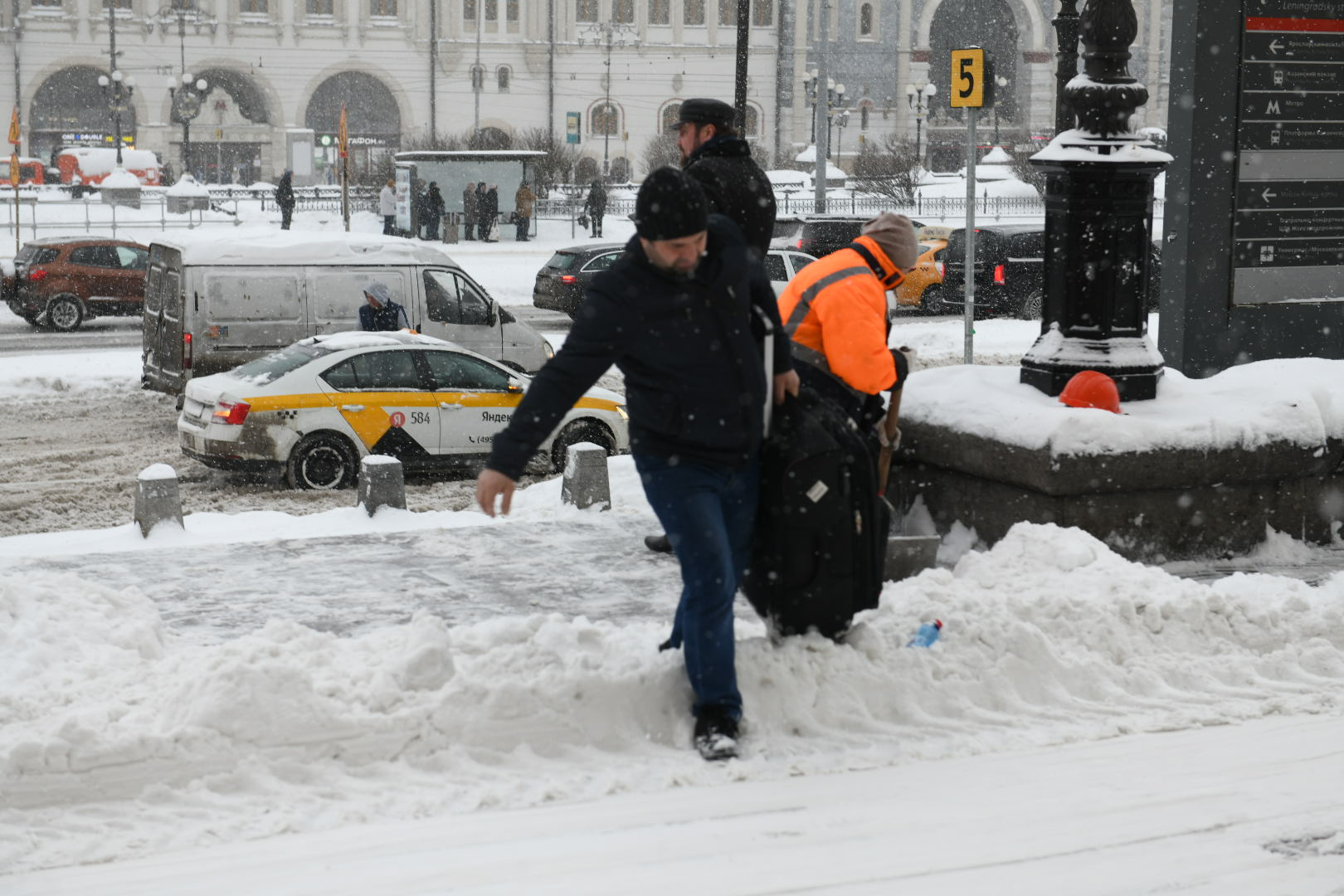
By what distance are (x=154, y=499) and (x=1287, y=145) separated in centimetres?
704

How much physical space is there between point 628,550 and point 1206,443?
8.43 feet

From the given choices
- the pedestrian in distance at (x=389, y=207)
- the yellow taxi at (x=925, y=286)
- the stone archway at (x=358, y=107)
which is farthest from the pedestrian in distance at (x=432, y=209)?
the stone archway at (x=358, y=107)

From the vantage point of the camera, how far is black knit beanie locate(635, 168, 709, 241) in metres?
4.62

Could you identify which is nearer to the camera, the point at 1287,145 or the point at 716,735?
the point at 716,735

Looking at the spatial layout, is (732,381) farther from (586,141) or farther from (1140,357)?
(586,141)

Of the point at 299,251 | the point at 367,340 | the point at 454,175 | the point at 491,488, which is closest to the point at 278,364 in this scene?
the point at 367,340

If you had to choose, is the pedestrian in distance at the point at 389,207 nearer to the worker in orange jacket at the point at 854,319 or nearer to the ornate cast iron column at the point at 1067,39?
the ornate cast iron column at the point at 1067,39

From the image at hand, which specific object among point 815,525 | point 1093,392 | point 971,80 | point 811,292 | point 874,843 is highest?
point 971,80

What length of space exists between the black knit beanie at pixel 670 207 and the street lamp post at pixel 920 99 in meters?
64.7

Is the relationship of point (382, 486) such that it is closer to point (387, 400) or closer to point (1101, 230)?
point (387, 400)

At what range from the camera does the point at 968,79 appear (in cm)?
1417

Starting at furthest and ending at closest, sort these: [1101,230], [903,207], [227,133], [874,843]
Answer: [227,133]
[903,207]
[1101,230]
[874,843]

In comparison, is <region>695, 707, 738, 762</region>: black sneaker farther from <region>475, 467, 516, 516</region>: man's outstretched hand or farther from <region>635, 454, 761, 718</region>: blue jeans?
<region>475, 467, 516, 516</region>: man's outstretched hand

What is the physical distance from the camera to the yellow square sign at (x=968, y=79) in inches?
551
